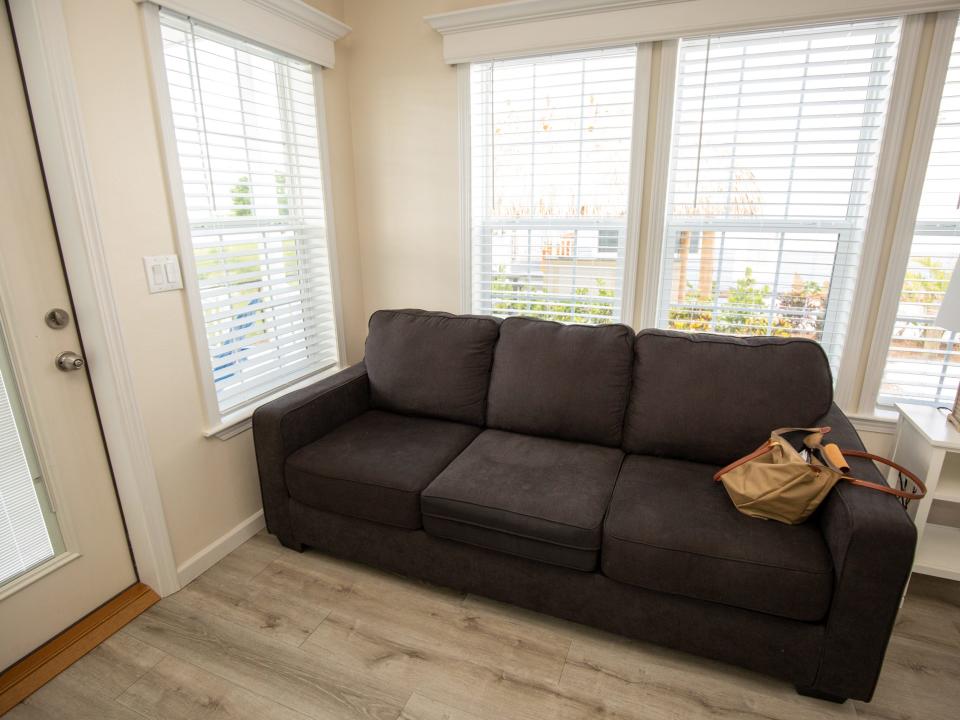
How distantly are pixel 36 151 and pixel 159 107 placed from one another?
40cm

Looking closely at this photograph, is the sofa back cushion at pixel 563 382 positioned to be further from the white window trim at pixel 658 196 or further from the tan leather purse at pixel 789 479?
the tan leather purse at pixel 789 479

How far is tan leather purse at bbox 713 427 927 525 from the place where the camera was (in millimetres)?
1518

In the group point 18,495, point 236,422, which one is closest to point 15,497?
point 18,495

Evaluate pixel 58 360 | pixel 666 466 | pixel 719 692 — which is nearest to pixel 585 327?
pixel 666 466

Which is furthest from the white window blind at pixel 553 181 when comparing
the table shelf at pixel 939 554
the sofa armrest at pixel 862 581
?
the table shelf at pixel 939 554

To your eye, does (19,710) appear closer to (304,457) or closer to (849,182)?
(304,457)

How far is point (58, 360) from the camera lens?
67.2 inches

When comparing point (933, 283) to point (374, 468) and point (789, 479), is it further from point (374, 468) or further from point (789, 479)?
point (374, 468)

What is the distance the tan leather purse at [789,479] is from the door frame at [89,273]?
2.05 m

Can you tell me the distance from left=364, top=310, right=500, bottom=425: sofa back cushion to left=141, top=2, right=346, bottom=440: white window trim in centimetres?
50

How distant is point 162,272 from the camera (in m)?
1.87

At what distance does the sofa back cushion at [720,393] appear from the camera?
6.26 ft

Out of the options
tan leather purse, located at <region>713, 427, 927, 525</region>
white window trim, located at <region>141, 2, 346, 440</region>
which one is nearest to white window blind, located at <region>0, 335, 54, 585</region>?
white window trim, located at <region>141, 2, 346, 440</region>

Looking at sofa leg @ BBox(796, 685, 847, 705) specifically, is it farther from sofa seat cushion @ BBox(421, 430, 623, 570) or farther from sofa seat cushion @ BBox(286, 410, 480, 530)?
sofa seat cushion @ BBox(286, 410, 480, 530)
